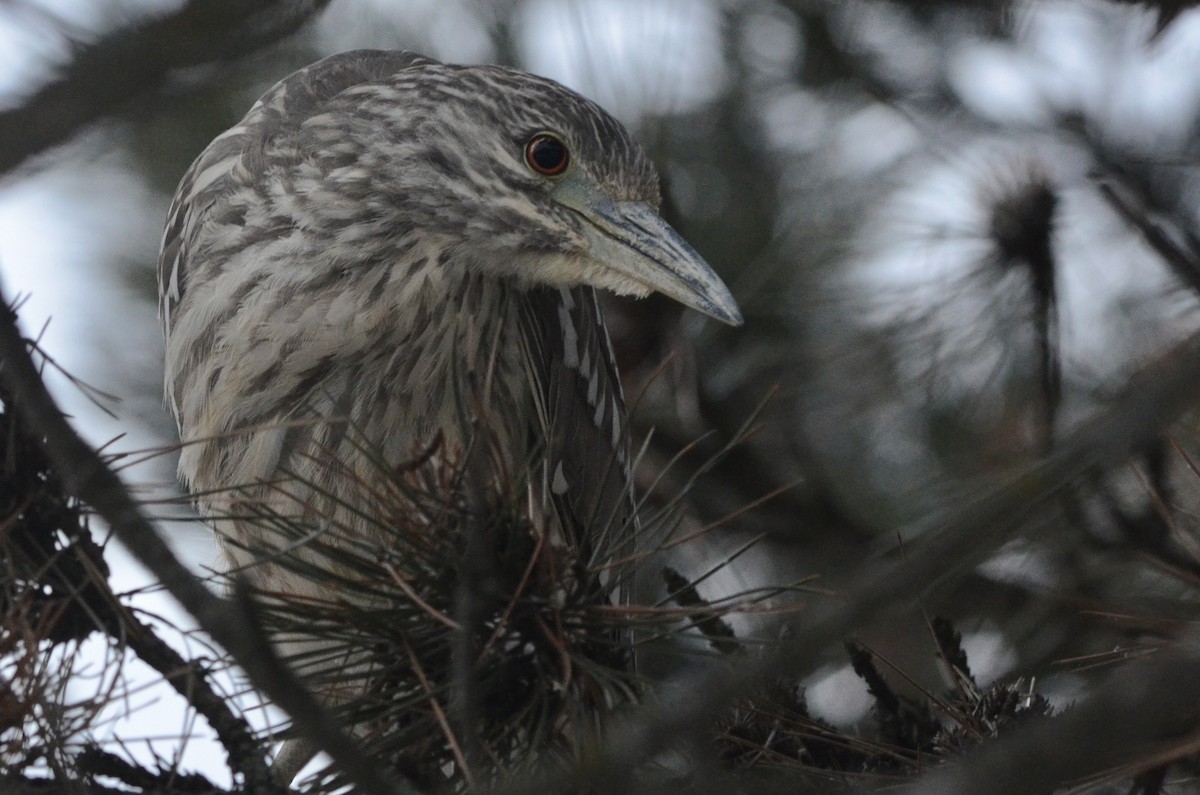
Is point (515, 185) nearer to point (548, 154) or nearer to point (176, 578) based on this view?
point (548, 154)

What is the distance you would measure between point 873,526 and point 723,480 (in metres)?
0.37

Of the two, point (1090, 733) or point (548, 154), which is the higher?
point (548, 154)

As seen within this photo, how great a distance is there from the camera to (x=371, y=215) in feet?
9.37

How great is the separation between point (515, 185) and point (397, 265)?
300 millimetres

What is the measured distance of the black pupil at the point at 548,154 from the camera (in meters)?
2.85

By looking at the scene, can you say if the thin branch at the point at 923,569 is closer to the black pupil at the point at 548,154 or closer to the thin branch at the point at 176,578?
the thin branch at the point at 176,578

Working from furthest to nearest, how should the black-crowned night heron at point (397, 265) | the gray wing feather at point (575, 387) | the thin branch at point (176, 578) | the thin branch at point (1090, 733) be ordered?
1. the gray wing feather at point (575, 387)
2. the black-crowned night heron at point (397, 265)
3. the thin branch at point (176, 578)
4. the thin branch at point (1090, 733)

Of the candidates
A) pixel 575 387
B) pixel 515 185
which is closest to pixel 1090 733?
pixel 515 185

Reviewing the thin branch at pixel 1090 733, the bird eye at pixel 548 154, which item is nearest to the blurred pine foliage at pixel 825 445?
Result: the thin branch at pixel 1090 733

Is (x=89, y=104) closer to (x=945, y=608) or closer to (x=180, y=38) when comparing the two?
(x=180, y=38)

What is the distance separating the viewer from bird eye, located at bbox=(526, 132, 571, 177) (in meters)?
2.85

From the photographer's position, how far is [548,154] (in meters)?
2.85

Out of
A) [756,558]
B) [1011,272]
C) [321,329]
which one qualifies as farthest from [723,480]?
[321,329]

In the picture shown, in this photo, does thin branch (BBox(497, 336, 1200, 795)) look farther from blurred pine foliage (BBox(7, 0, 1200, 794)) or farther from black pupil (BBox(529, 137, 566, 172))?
black pupil (BBox(529, 137, 566, 172))
